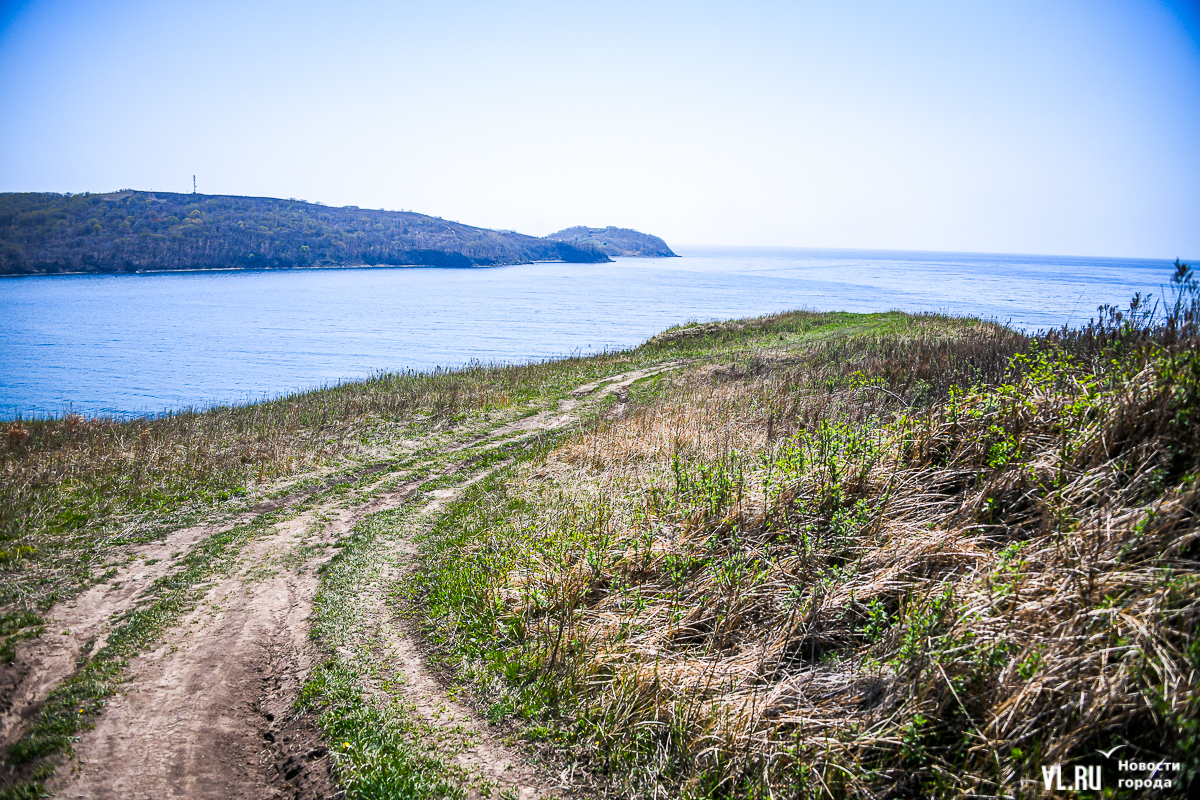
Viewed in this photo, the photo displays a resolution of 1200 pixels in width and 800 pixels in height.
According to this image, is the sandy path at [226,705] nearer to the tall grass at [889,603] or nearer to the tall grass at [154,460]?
the tall grass at [889,603]

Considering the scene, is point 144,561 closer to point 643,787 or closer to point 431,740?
point 431,740

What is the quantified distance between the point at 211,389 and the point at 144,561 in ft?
93.7

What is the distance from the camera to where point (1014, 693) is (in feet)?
13.0

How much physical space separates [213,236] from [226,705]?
5714 inches

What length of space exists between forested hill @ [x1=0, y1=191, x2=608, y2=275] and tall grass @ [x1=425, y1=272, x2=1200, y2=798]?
125m

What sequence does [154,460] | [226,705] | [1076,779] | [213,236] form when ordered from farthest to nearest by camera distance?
[213,236] < [154,460] < [226,705] < [1076,779]

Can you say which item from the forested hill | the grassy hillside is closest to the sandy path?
the grassy hillside

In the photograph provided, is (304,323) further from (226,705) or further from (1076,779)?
(1076,779)

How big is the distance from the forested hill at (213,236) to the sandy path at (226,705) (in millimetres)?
120927

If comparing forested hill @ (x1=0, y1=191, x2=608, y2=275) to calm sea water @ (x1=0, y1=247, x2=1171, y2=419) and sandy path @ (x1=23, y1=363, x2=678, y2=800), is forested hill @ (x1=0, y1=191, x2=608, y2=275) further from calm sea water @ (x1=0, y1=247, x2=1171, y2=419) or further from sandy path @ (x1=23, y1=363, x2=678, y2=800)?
sandy path @ (x1=23, y1=363, x2=678, y2=800)

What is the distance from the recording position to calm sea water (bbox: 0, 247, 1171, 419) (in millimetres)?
33594

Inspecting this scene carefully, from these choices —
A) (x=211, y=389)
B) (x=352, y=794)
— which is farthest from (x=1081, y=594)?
(x=211, y=389)

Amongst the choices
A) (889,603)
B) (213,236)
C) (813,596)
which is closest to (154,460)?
(813,596)

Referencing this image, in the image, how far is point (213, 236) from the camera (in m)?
118
